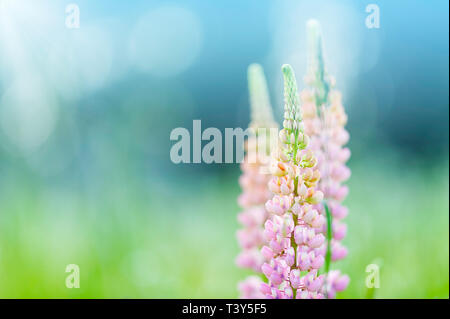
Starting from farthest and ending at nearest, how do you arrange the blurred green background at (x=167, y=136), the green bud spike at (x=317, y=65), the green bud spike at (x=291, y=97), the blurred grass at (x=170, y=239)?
the blurred green background at (x=167, y=136)
the blurred grass at (x=170, y=239)
the green bud spike at (x=317, y=65)
the green bud spike at (x=291, y=97)

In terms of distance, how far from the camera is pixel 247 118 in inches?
211

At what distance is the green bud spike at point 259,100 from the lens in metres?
1.65

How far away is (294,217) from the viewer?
3.98 ft

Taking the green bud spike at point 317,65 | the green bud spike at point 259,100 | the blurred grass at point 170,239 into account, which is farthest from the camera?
the blurred grass at point 170,239

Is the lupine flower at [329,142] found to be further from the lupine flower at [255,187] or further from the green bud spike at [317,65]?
the lupine flower at [255,187]

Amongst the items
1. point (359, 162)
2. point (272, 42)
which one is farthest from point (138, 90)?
point (359, 162)

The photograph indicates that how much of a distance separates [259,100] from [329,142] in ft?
1.11

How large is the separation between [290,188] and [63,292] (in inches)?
70.1

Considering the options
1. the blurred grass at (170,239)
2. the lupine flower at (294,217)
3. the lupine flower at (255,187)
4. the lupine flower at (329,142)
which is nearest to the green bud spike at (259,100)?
the lupine flower at (255,187)

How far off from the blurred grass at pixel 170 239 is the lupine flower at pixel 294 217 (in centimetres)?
93

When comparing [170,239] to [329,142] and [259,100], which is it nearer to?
[259,100]

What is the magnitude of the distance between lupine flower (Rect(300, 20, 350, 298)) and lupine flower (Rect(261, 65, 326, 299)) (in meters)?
0.24

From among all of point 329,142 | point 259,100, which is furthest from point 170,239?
point 329,142
